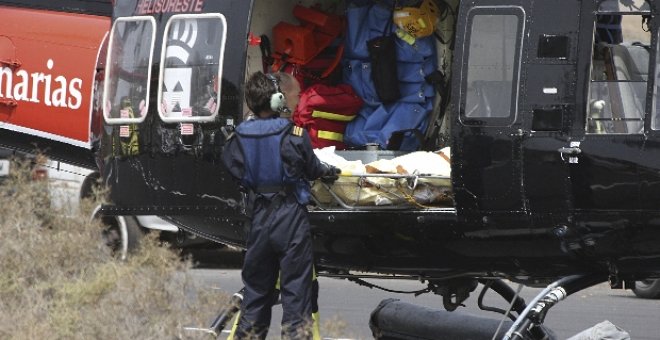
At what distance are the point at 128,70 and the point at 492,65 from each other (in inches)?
114

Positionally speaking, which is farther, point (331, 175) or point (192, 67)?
point (192, 67)

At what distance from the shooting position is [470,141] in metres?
8.60

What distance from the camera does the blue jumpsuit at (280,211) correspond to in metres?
8.41

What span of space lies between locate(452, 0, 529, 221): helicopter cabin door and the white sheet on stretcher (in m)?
0.34

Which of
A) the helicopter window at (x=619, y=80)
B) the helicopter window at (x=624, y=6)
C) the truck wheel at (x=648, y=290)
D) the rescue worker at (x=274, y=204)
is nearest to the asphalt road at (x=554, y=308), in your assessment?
the truck wheel at (x=648, y=290)

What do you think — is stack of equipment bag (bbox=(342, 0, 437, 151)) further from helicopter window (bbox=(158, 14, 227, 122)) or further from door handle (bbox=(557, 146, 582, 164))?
door handle (bbox=(557, 146, 582, 164))

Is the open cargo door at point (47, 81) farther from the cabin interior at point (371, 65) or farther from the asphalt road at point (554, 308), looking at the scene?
the cabin interior at point (371, 65)

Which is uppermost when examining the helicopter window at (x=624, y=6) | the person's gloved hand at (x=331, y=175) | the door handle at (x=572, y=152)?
the helicopter window at (x=624, y=6)

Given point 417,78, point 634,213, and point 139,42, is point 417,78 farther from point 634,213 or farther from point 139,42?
point 634,213

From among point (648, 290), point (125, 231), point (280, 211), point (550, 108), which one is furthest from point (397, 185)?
point (125, 231)

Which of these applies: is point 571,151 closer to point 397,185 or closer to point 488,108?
point 488,108

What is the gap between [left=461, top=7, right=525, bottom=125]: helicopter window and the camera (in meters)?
8.53

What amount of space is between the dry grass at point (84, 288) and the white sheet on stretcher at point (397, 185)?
1032mm

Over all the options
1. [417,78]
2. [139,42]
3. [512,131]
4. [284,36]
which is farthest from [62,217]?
[512,131]
